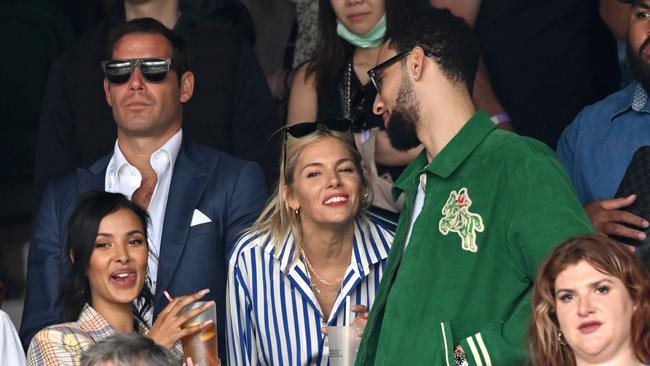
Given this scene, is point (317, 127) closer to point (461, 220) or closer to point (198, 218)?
point (198, 218)

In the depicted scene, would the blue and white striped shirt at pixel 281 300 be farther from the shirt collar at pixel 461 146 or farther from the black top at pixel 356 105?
the shirt collar at pixel 461 146

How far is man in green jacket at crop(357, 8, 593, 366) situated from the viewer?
5.41 meters

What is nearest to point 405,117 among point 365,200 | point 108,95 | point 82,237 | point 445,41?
point 445,41

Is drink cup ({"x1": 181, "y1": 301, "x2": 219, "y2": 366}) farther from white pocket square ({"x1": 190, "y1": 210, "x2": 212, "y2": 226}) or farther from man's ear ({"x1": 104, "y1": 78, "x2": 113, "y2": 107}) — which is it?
man's ear ({"x1": 104, "y1": 78, "x2": 113, "y2": 107})

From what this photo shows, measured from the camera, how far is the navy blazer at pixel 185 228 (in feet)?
22.8

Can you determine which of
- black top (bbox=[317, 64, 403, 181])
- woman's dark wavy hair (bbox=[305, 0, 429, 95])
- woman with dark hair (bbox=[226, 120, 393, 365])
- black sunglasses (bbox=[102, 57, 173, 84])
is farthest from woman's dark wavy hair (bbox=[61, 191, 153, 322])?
woman's dark wavy hair (bbox=[305, 0, 429, 95])

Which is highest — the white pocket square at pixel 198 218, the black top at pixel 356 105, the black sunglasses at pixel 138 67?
the black sunglasses at pixel 138 67

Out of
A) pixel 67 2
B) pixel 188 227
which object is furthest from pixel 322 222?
pixel 67 2

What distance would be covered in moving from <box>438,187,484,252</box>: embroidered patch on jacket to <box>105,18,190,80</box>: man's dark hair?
2.16 metres

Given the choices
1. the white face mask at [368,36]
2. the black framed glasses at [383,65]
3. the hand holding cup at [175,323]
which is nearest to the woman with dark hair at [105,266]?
the hand holding cup at [175,323]

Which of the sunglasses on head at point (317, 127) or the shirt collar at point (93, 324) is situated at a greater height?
the sunglasses on head at point (317, 127)

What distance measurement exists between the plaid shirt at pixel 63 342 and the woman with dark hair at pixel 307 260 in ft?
2.21

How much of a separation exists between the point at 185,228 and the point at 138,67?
2.57ft

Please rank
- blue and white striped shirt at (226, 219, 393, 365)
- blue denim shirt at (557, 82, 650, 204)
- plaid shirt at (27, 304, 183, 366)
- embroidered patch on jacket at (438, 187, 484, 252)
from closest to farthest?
1. embroidered patch on jacket at (438, 187, 484, 252)
2. plaid shirt at (27, 304, 183, 366)
3. blue denim shirt at (557, 82, 650, 204)
4. blue and white striped shirt at (226, 219, 393, 365)
